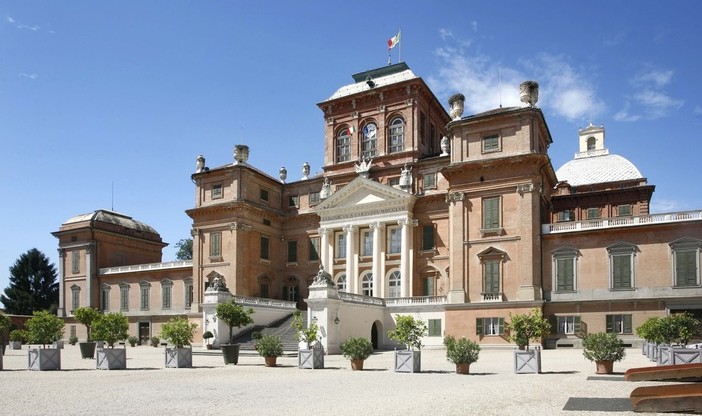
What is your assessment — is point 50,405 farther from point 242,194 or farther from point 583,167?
point 583,167

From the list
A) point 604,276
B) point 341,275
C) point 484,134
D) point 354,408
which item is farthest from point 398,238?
point 354,408

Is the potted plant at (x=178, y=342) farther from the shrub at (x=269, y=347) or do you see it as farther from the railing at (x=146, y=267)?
the railing at (x=146, y=267)

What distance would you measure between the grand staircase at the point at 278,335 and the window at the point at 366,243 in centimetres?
624

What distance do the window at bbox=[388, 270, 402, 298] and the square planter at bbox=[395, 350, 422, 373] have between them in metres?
21.9

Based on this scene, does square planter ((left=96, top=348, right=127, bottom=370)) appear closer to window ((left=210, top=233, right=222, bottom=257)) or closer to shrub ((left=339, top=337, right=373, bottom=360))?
shrub ((left=339, top=337, right=373, bottom=360))

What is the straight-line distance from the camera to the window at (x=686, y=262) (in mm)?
33969

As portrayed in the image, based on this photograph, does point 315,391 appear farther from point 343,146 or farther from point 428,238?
point 343,146

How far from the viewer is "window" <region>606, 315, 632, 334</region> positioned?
35.1 m

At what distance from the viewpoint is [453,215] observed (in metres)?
39.9

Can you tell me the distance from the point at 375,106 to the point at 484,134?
11.9m

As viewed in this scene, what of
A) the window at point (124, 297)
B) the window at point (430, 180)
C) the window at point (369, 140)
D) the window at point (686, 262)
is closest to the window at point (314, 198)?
the window at point (369, 140)

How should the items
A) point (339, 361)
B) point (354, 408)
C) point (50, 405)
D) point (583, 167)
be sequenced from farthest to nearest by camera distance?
point (583, 167) < point (339, 361) < point (50, 405) < point (354, 408)

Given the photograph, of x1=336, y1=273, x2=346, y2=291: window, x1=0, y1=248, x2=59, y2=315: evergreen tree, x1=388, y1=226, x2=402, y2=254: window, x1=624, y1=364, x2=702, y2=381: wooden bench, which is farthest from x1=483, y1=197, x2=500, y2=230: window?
x1=0, y1=248, x2=59, y2=315: evergreen tree

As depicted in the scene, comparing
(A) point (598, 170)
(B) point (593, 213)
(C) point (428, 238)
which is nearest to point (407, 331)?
(C) point (428, 238)
